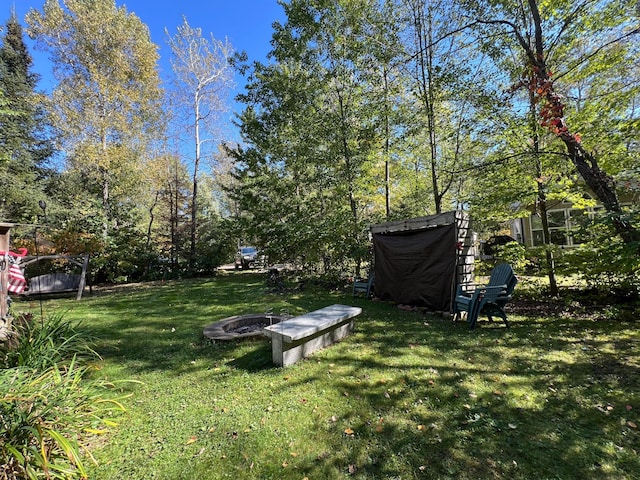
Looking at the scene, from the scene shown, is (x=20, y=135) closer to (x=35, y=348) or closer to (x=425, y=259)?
(x=35, y=348)

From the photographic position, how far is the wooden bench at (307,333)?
3326 millimetres

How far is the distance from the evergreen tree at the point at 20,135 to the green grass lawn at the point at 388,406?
39.8 feet

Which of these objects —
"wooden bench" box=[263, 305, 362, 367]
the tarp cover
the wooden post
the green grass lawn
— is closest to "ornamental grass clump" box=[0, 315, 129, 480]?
the green grass lawn

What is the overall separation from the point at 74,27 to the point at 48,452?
1685 centimetres

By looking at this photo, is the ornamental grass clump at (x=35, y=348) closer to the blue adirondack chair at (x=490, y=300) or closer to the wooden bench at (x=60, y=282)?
the blue adirondack chair at (x=490, y=300)

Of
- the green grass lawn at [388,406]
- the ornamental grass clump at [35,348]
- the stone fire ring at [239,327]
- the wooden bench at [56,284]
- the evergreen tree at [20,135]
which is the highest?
the evergreen tree at [20,135]

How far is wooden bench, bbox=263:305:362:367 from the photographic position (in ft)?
10.9

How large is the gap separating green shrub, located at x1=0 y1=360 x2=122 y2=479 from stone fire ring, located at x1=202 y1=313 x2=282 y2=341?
211 cm

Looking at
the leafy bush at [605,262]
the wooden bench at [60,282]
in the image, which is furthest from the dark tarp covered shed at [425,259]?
the wooden bench at [60,282]

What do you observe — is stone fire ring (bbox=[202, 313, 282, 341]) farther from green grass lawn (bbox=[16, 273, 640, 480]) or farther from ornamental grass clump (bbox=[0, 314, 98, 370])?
ornamental grass clump (bbox=[0, 314, 98, 370])

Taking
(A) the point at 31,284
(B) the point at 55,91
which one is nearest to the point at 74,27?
(B) the point at 55,91

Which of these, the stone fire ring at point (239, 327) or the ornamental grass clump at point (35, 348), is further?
the stone fire ring at point (239, 327)

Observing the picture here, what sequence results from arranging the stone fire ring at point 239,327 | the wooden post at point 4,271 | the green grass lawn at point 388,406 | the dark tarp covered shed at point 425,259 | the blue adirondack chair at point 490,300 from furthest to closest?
the dark tarp covered shed at point 425,259 < the blue adirondack chair at point 490,300 < the stone fire ring at point 239,327 < the wooden post at point 4,271 < the green grass lawn at point 388,406

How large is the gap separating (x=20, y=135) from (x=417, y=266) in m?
17.9
